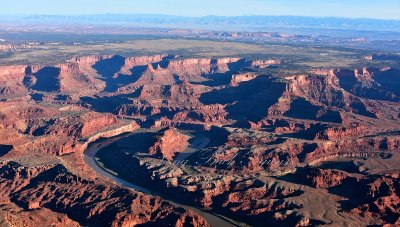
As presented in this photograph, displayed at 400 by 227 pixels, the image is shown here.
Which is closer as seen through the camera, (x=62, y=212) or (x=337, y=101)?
(x=62, y=212)

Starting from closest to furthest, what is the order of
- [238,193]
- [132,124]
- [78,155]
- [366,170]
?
[238,193]
[366,170]
[78,155]
[132,124]

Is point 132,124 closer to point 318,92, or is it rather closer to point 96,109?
point 96,109

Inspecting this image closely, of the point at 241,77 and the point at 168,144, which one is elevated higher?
the point at 241,77

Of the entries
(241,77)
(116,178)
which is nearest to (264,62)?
(241,77)

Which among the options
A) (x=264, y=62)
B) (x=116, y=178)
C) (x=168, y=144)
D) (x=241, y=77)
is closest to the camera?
(x=116, y=178)

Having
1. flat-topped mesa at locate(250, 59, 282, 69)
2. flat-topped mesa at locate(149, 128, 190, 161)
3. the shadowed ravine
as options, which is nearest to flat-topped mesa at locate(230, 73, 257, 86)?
flat-topped mesa at locate(250, 59, 282, 69)

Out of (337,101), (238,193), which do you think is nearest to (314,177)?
(238,193)

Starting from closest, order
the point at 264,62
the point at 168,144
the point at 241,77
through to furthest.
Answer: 1. the point at 168,144
2. the point at 241,77
3. the point at 264,62

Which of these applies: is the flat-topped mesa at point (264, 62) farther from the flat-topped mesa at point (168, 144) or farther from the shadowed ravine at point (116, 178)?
the flat-topped mesa at point (168, 144)

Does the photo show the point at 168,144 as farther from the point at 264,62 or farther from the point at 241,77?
the point at 264,62
